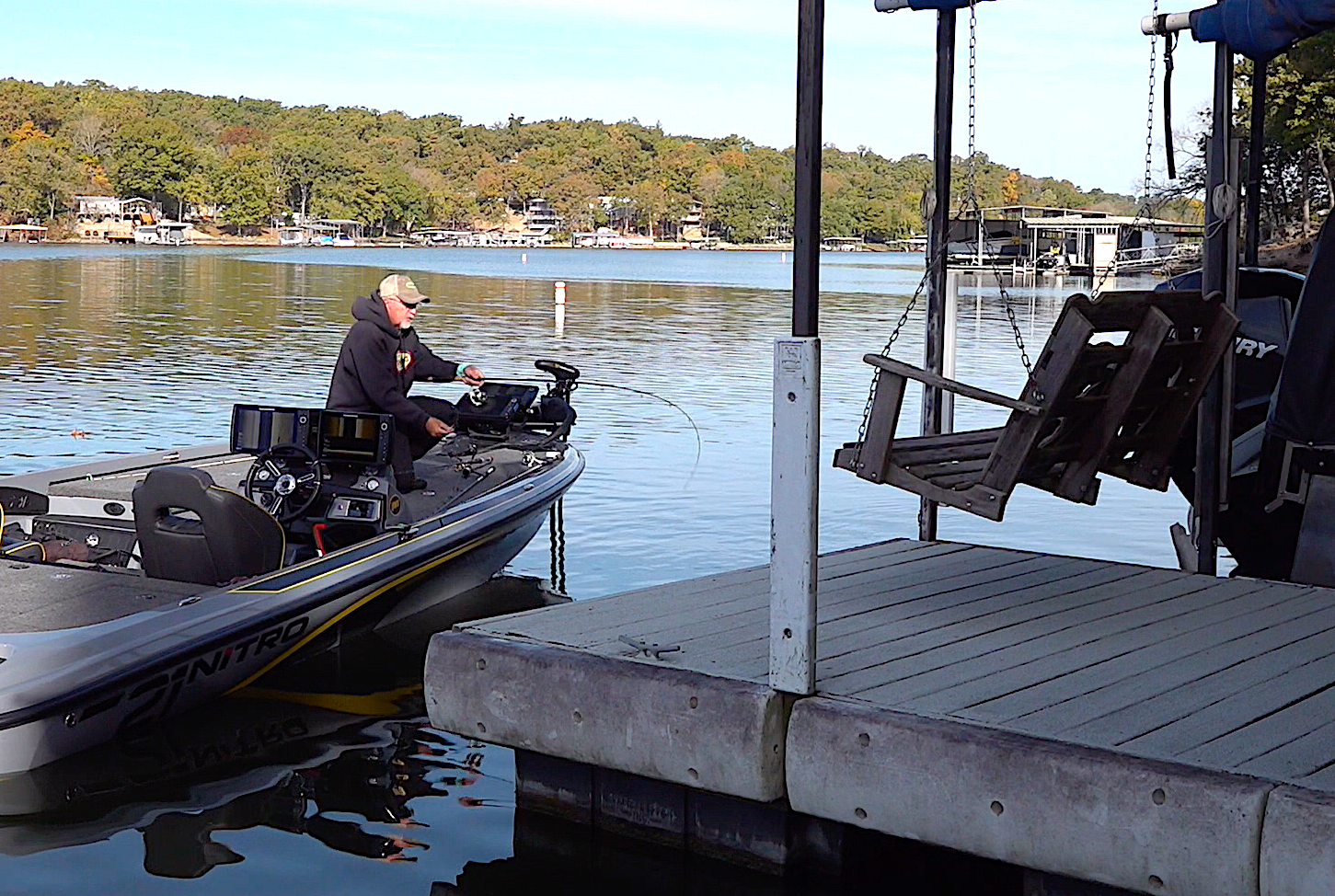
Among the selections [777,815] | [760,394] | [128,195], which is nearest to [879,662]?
[777,815]

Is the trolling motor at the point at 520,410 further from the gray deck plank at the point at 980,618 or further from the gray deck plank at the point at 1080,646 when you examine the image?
the gray deck plank at the point at 1080,646

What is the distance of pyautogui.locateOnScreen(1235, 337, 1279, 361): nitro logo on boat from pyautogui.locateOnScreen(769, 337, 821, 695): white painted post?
5289 mm

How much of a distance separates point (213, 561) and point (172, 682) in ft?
2.82

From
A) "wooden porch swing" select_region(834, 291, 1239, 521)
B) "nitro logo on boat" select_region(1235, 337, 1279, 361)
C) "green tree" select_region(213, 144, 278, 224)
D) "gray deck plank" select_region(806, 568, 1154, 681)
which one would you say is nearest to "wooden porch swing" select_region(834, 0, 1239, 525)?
"wooden porch swing" select_region(834, 291, 1239, 521)

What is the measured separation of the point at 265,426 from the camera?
862 centimetres

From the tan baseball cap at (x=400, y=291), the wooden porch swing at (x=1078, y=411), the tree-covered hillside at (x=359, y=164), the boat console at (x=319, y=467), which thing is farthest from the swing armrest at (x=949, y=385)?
the tree-covered hillside at (x=359, y=164)

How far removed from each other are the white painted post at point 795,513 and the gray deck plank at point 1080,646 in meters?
0.24

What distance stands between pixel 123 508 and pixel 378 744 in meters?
2.28

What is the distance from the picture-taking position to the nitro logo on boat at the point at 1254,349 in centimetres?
929

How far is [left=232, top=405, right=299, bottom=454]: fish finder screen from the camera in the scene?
8602 millimetres

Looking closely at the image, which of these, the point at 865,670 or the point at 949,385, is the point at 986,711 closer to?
the point at 865,670

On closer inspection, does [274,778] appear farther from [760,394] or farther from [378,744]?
[760,394]

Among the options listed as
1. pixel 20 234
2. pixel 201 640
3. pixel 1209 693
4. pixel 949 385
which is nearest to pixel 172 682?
pixel 201 640

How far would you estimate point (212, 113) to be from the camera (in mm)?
165500
